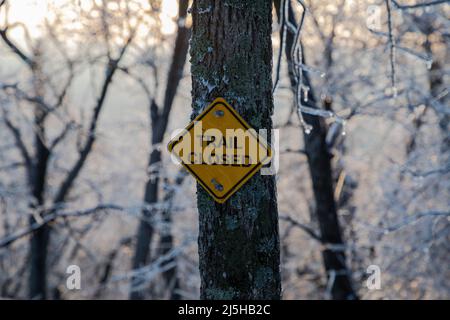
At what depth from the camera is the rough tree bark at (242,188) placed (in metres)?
2.98

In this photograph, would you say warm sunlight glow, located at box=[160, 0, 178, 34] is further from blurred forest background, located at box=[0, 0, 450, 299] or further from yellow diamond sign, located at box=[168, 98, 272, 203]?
yellow diamond sign, located at box=[168, 98, 272, 203]

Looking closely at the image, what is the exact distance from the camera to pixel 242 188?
9.87 feet

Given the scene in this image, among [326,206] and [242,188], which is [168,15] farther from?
[242,188]

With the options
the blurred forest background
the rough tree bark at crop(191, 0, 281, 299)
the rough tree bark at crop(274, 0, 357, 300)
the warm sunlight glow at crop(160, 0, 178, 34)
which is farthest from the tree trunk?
the rough tree bark at crop(191, 0, 281, 299)

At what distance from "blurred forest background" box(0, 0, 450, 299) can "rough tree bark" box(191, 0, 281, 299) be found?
389 cm

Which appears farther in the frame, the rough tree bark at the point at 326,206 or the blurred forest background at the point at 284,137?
the blurred forest background at the point at 284,137

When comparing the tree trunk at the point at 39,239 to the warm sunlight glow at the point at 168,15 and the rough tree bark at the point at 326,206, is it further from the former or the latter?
the rough tree bark at the point at 326,206

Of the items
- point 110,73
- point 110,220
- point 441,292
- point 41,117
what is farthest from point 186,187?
point 110,220

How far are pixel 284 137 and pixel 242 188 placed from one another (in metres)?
12.3

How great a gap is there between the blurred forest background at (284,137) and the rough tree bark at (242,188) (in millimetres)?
3886

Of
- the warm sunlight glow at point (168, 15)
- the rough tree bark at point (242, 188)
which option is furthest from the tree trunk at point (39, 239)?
the rough tree bark at point (242, 188)

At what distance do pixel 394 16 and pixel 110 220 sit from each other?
11489 millimetres
